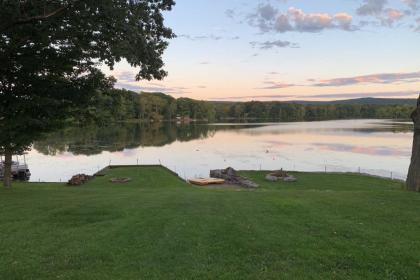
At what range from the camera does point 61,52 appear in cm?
1642

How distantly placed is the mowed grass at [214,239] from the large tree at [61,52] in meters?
4.79

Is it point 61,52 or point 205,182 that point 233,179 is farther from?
point 61,52

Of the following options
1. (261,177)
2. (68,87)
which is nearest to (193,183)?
(261,177)

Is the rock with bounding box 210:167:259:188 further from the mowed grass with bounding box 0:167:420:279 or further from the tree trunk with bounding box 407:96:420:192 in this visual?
the mowed grass with bounding box 0:167:420:279

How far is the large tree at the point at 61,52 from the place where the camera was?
Result: 10.9 metres

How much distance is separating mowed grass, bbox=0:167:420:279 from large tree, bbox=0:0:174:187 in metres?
4.79

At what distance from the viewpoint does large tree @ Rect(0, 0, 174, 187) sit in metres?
10.9

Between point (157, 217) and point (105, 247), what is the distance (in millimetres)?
2727

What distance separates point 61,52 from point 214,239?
1238cm

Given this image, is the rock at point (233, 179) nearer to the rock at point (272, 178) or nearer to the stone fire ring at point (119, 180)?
the rock at point (272, 178)

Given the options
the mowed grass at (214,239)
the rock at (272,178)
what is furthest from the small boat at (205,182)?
the mowed grass at (214,239)

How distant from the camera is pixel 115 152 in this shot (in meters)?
68.2

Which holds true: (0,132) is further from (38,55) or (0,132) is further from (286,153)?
(286,153)

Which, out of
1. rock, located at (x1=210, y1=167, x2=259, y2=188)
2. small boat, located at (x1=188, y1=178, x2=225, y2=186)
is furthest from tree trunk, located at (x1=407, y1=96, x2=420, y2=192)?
small boat, located at (x1=188, y1=178, x2=225, y2=186)
